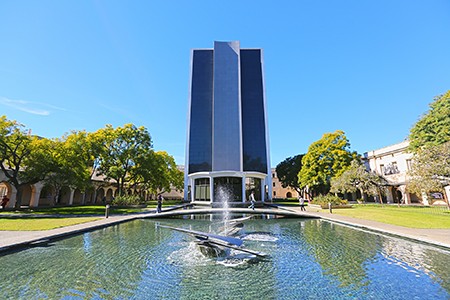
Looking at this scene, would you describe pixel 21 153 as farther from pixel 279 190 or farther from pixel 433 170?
pixel 279 190

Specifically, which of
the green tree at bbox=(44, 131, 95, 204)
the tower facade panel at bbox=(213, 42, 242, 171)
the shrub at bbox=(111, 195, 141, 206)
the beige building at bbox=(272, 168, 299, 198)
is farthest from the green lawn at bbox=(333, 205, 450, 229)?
the beige building at bbox=(272, 168, 299, 198)

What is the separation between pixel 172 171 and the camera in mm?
48781

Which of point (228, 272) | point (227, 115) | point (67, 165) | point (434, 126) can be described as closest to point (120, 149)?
point (67, 165)

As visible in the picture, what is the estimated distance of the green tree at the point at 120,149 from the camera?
30544mm

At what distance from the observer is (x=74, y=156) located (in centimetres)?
2320

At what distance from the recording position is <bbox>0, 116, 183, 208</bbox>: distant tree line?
20.8 meters

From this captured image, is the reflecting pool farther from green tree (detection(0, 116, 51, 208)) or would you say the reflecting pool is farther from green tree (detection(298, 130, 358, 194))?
green tree (detection(298, 130, 358, 194))

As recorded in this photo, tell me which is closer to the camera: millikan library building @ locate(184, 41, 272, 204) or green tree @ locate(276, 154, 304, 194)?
millikan library building @ locate(184, 41, 272, 204)

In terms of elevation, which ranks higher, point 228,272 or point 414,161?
point 414,161

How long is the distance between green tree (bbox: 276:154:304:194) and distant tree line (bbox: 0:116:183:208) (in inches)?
1123

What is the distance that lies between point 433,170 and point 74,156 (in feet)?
110

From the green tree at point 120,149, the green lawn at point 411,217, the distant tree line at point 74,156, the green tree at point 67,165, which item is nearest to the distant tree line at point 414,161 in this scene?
the green lawn at point 411,217

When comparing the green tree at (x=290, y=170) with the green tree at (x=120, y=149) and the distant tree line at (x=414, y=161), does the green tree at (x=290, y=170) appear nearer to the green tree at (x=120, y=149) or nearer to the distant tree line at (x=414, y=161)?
the distant tree line at (x=414, y=161)

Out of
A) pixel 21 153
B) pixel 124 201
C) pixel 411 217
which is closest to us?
pixel 411 217
